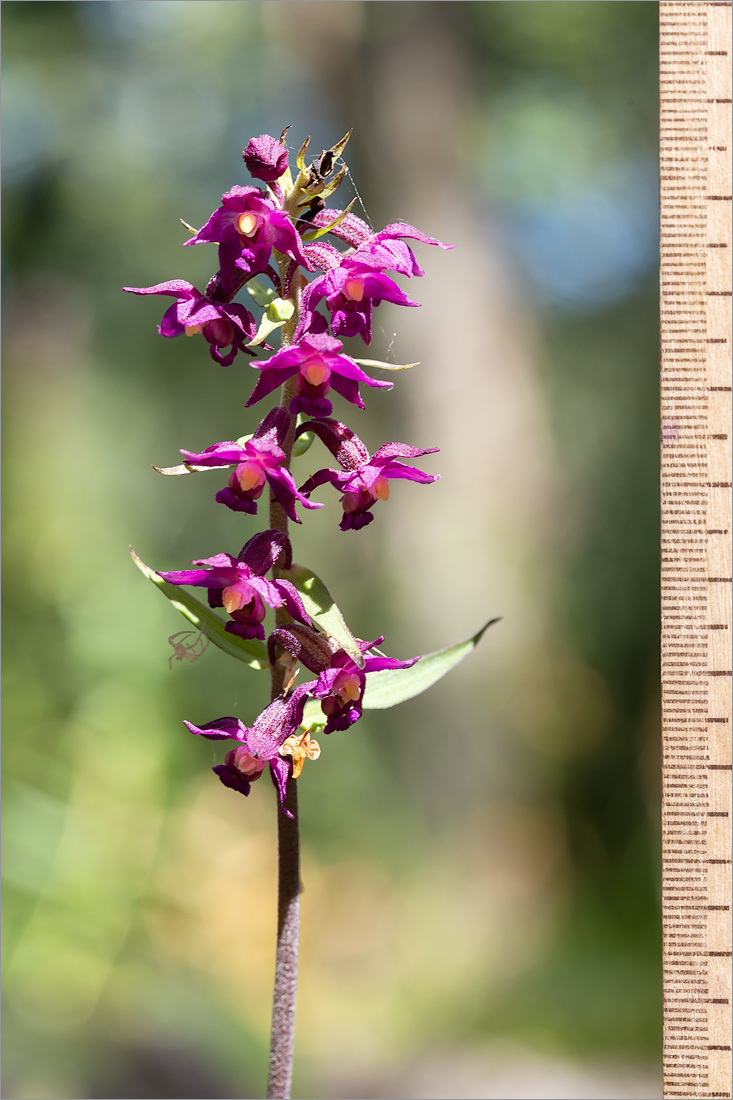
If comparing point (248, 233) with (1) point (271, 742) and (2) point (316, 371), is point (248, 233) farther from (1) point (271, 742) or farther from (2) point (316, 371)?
(1) point (271, 742)

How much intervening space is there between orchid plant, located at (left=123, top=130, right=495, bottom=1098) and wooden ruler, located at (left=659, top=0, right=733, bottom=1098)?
51 centimetres

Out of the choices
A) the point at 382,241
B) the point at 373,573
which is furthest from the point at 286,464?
the point at 373,573

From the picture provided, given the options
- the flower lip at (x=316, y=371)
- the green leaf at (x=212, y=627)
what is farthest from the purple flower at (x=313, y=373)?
the green leaf at (x=212, y=627)

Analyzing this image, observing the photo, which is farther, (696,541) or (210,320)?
(696,541)

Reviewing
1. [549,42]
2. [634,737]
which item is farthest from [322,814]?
[549,42]

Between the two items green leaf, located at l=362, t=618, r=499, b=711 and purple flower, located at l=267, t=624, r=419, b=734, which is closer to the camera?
purple flower, located at l=267, t=624, r=419, b=734

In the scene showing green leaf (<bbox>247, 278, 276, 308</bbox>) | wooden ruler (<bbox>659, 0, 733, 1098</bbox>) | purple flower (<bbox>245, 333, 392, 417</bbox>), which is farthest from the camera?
wooden ruler (<bbox>659, 0, 733, 1098</bbox>)

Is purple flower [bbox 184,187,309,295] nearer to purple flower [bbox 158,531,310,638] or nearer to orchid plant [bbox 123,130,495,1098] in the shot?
orchid plant [bbox 123,130,495,1098]

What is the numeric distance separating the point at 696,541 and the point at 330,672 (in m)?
0.65

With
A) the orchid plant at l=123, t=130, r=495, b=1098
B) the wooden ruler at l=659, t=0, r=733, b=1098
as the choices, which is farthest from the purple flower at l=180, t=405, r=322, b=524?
the wooden ruler at l=659, t=0, r=733, b=1098

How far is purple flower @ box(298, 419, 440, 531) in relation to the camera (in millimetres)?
860

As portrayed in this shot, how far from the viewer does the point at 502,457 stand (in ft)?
15.1

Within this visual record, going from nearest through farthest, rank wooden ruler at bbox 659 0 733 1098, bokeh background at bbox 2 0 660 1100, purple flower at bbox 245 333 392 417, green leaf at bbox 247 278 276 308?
purple flower at bbox 245 333 392 417, green leaf at bbox 247 278 276 308, wooden ruler at bbox 659 0 733 1098, bokeh background at bbox 2 0 660 1100

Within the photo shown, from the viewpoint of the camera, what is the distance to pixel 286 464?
853 millimetres
